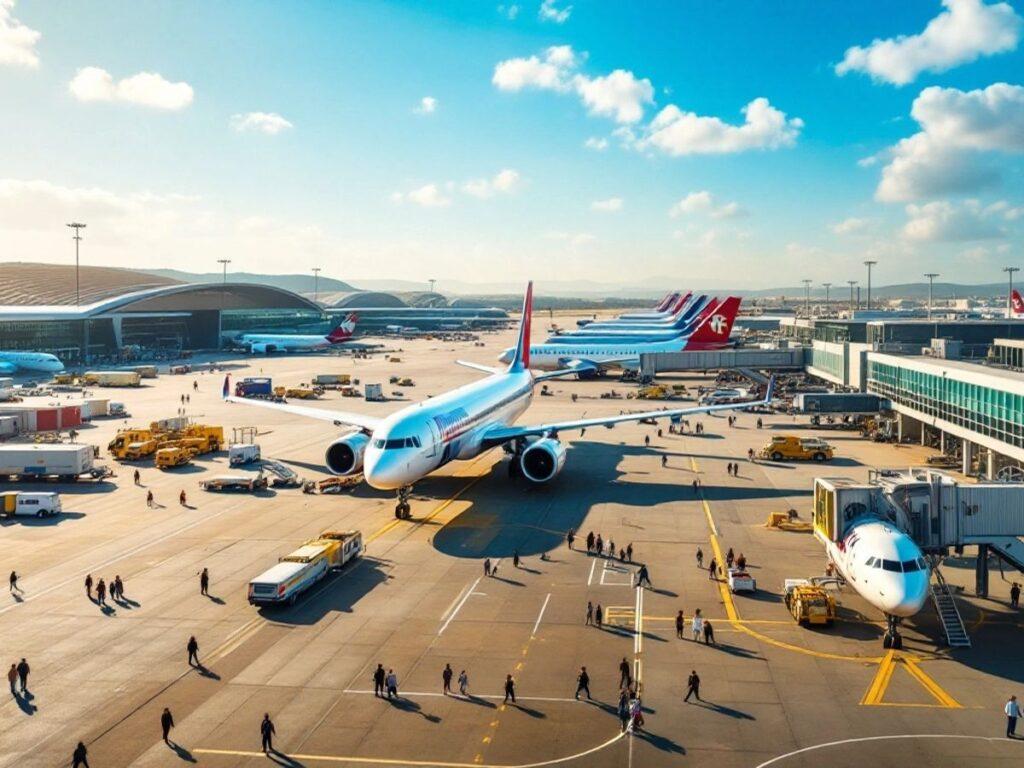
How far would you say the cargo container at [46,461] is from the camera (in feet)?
200

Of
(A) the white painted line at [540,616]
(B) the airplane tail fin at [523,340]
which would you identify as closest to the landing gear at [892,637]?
(A) the white painted line at [540,616]

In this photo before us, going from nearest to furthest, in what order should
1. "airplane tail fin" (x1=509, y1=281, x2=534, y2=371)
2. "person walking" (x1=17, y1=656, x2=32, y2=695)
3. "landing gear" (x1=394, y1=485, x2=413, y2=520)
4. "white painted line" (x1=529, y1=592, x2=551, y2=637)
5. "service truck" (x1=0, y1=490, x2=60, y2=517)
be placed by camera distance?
"person walking" (x1=17, y1=656, x2=32, y2=695) → "white painted line" (x1=529, y1=592, x2=551, y2=637) → "landing gear" (x1=394, y1=485, x2=413, y2=520) → "service truck" (x1=0, y1=490, x2=60, y2=517) → "airplane tail fin" (x1=509, y1=281, x2=534, y2=371)

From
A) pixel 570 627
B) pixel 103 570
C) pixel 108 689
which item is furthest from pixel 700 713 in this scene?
pixel 103 570

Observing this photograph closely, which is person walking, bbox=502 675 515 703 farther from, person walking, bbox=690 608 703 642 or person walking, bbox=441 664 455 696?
person walking, bbox=690 608 703 642

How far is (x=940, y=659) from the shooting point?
30266 millimetres

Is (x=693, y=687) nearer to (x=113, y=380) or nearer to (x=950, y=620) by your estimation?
(x=950, y=620)

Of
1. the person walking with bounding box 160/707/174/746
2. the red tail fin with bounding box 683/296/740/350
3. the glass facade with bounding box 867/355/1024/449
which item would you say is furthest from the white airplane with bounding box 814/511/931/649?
the red tail fin with bounding box 683/296/740/350

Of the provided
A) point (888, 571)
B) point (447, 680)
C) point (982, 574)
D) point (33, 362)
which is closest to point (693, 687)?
point (447, 680)

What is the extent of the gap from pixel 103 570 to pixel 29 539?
30.0 feet

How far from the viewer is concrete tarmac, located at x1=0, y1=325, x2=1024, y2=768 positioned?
24.1 meters

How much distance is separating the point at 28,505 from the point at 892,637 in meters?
48.1

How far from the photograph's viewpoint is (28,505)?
5131 cm

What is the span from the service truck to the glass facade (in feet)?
190

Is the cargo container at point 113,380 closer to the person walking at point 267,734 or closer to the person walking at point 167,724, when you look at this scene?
the person walking at point 167,724
